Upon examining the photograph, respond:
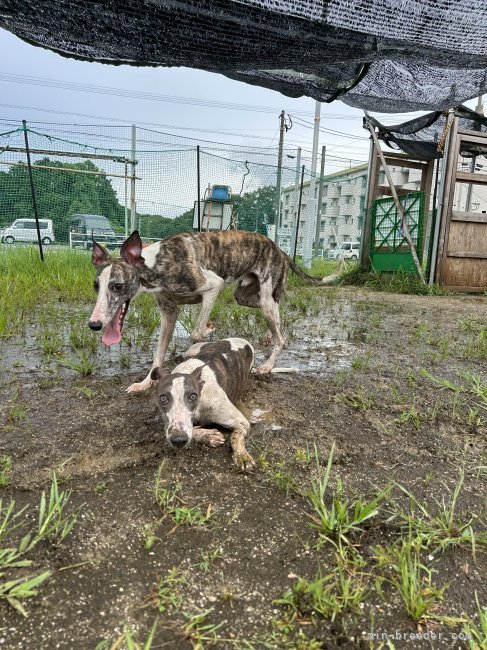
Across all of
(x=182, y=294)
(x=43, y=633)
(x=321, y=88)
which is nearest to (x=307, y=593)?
(x=43, y=633)

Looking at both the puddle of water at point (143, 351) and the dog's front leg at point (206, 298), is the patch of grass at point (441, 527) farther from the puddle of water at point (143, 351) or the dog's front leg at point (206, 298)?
the dog's front leg at point (206, 298)

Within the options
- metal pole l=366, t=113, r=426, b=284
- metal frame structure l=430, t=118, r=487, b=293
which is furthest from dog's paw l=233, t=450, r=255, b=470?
metal frame structure l=430, t=118, r=487, b=293

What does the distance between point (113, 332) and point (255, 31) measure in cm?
222

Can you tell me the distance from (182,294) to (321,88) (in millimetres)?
2624

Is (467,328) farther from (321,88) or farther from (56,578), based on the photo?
(56,578)

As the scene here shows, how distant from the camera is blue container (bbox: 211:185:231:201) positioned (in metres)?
14.9

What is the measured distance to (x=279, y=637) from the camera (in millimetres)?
1350

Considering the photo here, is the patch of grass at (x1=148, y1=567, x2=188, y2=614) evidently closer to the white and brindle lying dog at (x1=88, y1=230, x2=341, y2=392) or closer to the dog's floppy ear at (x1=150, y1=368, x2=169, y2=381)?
the dog's floppy ear at (x1=150, y1=368, x2=169, y2=381)

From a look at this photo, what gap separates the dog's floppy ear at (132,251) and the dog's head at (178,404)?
49.8 inches

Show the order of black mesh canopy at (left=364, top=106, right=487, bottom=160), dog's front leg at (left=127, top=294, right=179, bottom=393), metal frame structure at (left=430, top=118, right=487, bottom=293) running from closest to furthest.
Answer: dog's front leg at (left=127, top=294, right=179, bottom=393)
metal frame structure at (left=430, top=118, right=487, bottom=293)
black mesh canopy at (left=364, top=106, right=487, bottom=160)

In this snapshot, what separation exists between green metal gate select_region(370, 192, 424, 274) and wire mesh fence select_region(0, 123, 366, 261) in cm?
453

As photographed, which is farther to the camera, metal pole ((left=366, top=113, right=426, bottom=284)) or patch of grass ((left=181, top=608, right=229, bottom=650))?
metal pole ((left=366, top=113, right=426, bottom=284))

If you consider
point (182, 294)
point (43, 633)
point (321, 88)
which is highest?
point (321, 88)

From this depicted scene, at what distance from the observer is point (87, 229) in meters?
13.3
